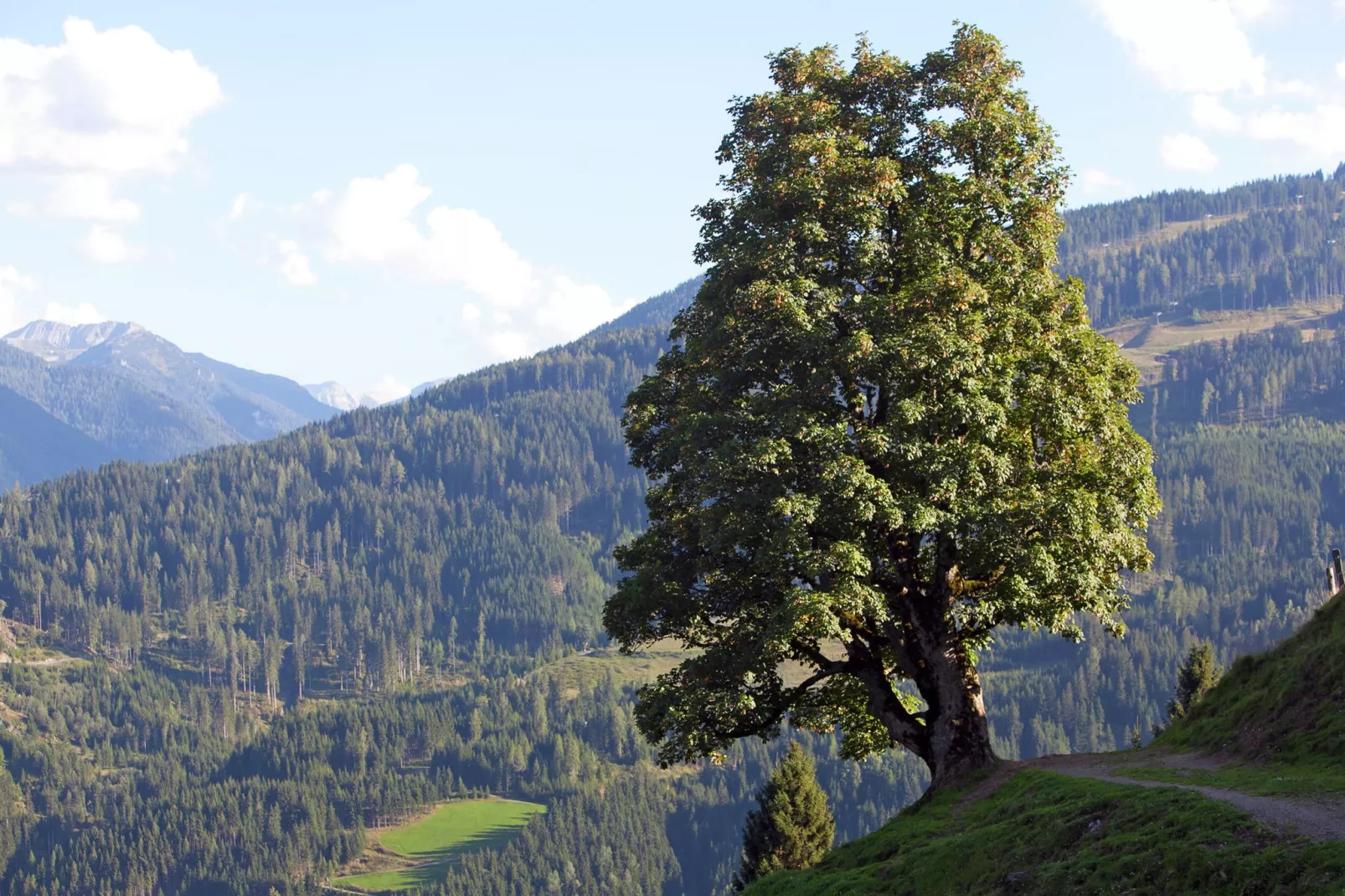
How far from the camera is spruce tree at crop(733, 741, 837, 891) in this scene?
71.1 metres

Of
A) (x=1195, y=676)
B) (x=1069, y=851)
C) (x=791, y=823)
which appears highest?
(x=1069, y=851)

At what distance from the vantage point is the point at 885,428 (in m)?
34.7

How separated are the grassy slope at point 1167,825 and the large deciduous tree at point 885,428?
3845mm

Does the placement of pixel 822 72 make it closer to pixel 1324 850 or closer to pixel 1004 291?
pixel 1004 291

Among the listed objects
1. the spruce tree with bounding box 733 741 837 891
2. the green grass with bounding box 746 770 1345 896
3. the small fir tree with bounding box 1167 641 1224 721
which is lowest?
the spruce tree with bounding box 733 741 837 891

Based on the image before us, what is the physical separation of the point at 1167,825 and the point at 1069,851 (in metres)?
2.25

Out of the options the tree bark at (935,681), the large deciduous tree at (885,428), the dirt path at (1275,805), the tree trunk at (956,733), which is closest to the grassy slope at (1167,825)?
the dirt path at (1275,805)

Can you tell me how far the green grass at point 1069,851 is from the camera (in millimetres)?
21672

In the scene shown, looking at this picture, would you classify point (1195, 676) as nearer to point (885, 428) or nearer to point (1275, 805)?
point (885, 428)

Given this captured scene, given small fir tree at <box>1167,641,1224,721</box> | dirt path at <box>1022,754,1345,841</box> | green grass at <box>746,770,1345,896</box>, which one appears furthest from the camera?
small fir tree at <box>1167,641,1224,721</box>

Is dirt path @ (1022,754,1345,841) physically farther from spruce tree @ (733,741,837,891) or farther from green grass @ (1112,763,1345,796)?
spruce tree @ (733,741,837,891)

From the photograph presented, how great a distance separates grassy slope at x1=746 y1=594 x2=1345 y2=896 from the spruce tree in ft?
116

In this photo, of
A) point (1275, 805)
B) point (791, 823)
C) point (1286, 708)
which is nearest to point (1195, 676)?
point (791, 823)

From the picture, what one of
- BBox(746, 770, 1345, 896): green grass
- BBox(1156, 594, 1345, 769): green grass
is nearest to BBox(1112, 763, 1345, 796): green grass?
BBox(1156, 594, 1345, 769): green grass
